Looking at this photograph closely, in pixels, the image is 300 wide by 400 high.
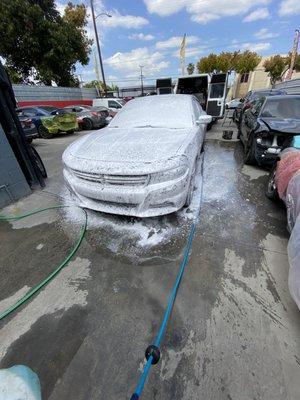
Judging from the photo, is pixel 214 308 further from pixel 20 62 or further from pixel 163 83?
pixel 20 62

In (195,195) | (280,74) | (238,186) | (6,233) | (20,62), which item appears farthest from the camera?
(280,74)

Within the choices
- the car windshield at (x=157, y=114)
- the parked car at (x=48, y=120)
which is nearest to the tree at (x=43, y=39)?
the parked car at (x=48, y=120)

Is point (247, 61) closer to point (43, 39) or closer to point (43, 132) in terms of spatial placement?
point (43, 39)

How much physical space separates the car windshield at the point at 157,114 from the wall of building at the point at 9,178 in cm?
181

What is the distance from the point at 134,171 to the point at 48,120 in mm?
8946

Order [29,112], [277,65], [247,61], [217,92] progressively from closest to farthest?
[217,92] < [29,112] < [277,65] < [247,61]

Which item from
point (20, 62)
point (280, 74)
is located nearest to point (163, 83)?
point (20, 62)

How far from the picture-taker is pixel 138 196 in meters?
2.44

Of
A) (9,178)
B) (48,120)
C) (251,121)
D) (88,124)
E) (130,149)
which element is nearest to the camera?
(130,149)

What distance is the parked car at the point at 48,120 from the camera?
9594mm

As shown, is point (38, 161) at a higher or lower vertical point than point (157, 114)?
lower

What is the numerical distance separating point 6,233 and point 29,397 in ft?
8.40

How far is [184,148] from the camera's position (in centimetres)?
267

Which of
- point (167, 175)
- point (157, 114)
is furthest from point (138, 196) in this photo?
point (157, 114)
